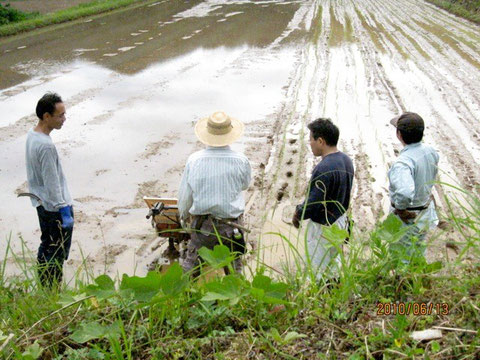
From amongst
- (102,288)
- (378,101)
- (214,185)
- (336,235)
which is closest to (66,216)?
(214,185)

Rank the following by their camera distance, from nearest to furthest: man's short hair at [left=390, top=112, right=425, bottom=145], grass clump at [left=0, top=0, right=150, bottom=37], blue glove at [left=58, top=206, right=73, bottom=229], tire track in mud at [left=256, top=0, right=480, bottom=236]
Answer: man's short hair at [left=390, top=112, right=425, bottom=145], blue glove at [left=58, top=206, right=73, bottom=229], tire track in mud at [left=256, top=0, right=480, bottom=236], grass clump at [left=0, top=0, right=150, bottom=37]

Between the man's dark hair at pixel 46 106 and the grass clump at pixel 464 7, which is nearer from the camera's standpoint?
the man's dark hair at pixel 46 106

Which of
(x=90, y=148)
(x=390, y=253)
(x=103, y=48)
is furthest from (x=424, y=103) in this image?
(x=103, y=48)

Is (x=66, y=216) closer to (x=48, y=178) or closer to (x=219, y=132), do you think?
(x=48, y=178)

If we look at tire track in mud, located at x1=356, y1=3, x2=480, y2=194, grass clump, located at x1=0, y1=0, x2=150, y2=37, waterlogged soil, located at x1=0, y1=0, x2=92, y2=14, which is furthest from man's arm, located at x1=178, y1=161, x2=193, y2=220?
waterlogged soil, located at x1=0, y1=0, x2=92, y2=14

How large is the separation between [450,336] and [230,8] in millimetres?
22266

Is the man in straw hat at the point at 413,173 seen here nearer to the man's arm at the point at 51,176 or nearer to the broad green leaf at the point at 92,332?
the broad green leaf at the point at 92,332

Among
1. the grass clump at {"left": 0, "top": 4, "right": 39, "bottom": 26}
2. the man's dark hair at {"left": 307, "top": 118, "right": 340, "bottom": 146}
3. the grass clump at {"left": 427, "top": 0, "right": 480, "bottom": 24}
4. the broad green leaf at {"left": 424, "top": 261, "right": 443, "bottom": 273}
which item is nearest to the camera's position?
the broad green leaf at {"left": 424, "top": 261, "right": 443, "bottom": 273}

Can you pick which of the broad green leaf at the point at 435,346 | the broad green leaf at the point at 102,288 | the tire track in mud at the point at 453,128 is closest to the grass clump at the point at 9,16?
the tire track in mud at the point at 453,128

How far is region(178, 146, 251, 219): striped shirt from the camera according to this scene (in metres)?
3.70

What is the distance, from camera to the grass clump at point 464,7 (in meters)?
19.8

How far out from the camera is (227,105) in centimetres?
955

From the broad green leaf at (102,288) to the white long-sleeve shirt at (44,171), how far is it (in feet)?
6.20

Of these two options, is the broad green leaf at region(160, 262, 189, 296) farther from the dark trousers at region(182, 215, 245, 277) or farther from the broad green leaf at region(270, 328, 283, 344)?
the dark trousers at region(182, 215, 245, 277)
